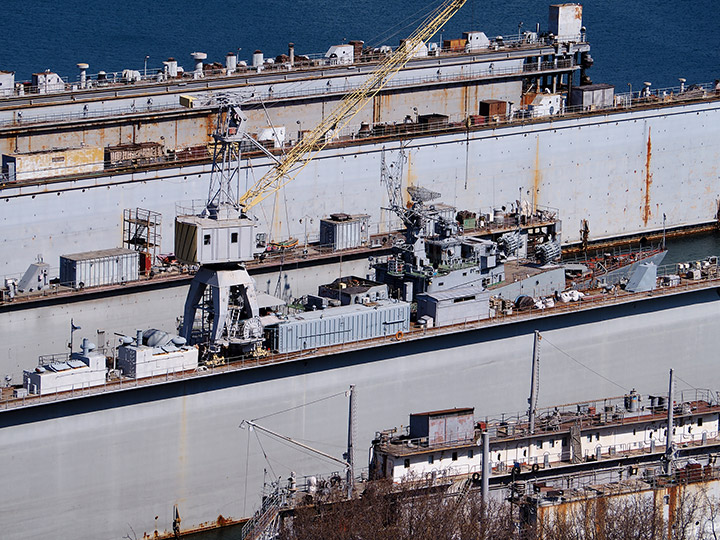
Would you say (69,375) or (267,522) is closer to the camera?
(267,522)

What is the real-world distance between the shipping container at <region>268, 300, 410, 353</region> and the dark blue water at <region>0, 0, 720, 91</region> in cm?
7382

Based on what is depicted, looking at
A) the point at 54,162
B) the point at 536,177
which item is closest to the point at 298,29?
the point at 536,177

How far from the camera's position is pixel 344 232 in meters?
74.2

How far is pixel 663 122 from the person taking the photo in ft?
320

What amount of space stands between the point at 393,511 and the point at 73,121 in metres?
36.8

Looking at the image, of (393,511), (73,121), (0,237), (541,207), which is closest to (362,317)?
(393,511)

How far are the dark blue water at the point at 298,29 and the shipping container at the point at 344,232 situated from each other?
59.8 metres

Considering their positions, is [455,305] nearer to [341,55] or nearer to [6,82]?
[6,82]

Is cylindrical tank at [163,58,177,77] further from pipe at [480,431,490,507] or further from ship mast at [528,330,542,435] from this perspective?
pipe at [480,431,490,507]

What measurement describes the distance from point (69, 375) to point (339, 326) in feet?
34.9

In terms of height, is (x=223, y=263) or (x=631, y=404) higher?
(x=223, y=263)

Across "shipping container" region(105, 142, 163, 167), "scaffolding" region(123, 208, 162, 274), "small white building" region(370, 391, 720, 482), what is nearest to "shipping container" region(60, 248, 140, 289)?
"scaffolding" region(123, 208, 162, 274)

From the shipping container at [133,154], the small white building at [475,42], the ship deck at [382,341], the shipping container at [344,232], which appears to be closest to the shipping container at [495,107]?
the small white building at [475,42]

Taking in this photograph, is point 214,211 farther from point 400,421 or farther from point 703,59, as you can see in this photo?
point 703,59
